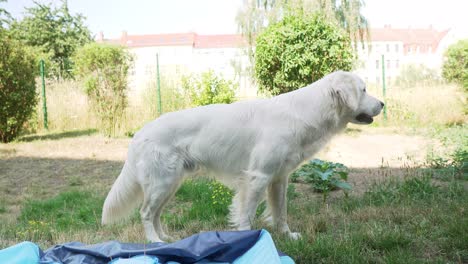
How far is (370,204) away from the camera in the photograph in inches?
190

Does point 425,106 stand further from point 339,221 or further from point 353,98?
point 353,98

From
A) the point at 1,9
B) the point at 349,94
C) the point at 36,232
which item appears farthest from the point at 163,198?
the point at 1,9

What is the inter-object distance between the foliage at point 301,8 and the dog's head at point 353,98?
11733mm

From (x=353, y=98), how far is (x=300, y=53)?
22.7 feet

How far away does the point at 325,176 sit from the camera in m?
5.41

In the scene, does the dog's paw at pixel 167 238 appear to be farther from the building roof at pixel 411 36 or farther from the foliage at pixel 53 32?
the building roof at pixel 411 36

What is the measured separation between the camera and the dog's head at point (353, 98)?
12.7ft

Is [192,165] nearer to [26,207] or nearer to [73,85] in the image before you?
[26,207]

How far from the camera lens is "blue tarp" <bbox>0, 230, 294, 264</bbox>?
2916mm

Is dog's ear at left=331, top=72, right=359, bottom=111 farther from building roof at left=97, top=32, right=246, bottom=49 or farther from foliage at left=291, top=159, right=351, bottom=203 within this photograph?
building roof at left=97, top=32, right=246, bottom=49

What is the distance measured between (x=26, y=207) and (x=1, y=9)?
1224cm

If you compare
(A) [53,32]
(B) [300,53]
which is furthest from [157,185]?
(A) [53,32]

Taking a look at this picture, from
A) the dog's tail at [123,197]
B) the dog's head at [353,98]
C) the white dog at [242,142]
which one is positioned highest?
the dog's head at [353,98]

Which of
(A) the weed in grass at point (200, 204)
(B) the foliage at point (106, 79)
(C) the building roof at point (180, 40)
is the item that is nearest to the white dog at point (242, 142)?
(A) the weed in grass at point (200, 204)
